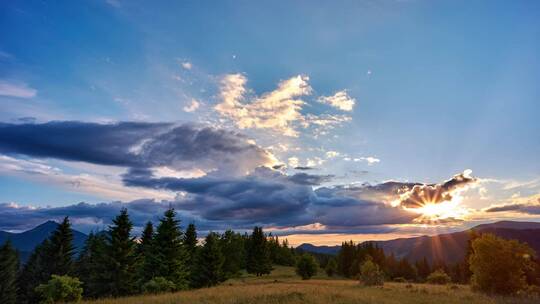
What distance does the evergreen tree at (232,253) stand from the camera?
79.9m

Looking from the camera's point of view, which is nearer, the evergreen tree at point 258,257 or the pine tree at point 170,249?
the pine tree at point 170,249

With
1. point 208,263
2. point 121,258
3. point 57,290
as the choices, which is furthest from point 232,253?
point 57,290

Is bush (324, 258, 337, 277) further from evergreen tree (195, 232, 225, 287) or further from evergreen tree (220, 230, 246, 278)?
evergreen tree (195, 232, 225, 287)

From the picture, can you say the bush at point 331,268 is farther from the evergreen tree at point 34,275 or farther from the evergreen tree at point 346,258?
the evergreen tree at point 34,275

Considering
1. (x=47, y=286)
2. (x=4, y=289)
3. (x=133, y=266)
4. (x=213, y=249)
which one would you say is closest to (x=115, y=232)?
(x=133, y=266)

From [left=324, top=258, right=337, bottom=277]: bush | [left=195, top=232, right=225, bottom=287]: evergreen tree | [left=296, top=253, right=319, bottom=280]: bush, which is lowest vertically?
[left=324, top=258, right=337, bottom=277]: bush

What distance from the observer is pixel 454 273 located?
10594 centimetres

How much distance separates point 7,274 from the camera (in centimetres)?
5428

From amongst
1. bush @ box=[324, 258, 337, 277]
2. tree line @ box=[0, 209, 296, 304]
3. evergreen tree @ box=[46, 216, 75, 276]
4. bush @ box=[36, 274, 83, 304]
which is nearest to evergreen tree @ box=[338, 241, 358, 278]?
bush @ box=[324, 258, 337, 277]

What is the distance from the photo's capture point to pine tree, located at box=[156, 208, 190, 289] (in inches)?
1667

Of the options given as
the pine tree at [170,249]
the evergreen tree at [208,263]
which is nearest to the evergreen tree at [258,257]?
the evergreen tree at [208,263]

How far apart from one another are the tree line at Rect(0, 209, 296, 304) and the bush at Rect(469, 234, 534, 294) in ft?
86.3

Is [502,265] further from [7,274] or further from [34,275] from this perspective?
[7,274]

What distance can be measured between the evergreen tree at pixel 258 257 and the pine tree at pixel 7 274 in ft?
155
